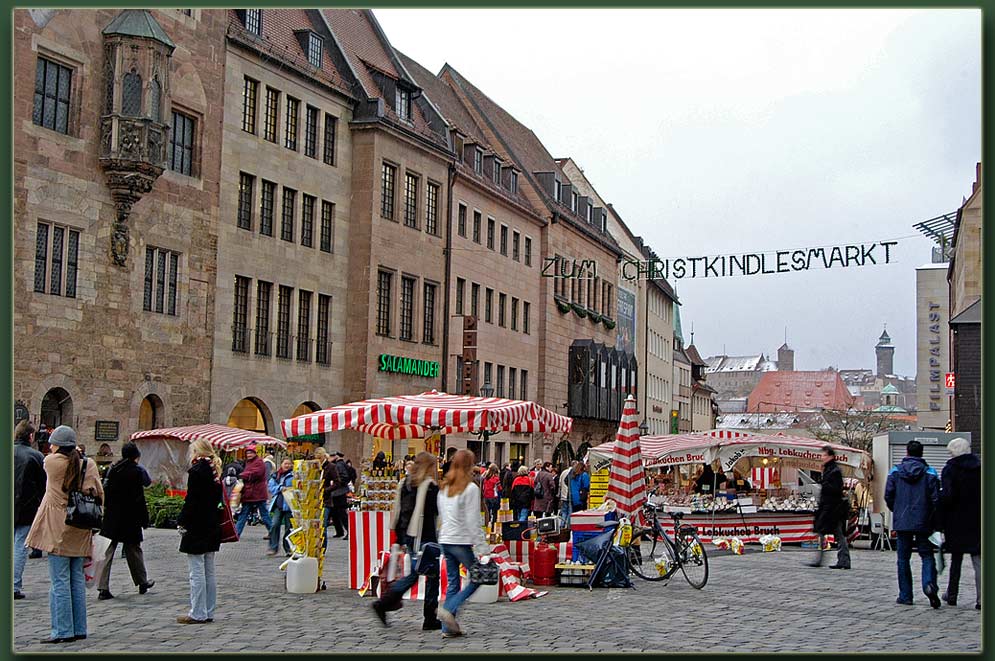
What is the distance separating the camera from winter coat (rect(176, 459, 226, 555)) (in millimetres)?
12602

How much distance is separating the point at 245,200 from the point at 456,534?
78.0ft

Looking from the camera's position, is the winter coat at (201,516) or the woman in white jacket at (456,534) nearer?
the woman in white jacket at (456,534)

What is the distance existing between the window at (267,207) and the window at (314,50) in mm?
4794

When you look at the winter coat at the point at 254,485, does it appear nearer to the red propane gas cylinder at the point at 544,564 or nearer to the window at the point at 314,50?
the red propane gas cylinder at the point at 544,564

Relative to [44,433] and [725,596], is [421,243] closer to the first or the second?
[44,433]

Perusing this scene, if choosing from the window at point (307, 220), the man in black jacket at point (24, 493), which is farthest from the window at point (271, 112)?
the man in black jacket at point (24, 493)

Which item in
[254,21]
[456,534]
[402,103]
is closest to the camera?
[456,534]

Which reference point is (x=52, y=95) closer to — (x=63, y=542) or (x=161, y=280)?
(x=161, y=280)

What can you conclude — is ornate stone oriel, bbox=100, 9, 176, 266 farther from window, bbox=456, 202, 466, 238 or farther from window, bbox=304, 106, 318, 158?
window, bbox=456, 202, 466, 238

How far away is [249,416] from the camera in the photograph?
34969 millimetres

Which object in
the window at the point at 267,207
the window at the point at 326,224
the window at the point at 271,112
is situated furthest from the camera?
the window at the point at 326,224

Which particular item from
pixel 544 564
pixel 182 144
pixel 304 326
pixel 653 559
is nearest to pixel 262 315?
pixel 304 326

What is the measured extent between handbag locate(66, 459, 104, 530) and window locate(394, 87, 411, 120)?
106 feet

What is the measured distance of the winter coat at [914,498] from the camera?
1478 cm
